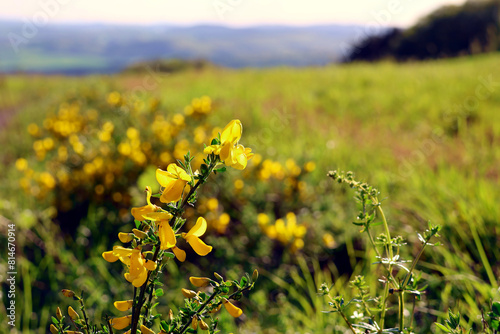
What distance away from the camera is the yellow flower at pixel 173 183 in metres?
0.69

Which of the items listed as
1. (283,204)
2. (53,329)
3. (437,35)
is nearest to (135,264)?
(53,329)

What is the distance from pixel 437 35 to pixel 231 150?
845 inches

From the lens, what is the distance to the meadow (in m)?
2.06

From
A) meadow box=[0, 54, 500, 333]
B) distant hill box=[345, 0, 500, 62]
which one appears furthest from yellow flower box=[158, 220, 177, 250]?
distant hill box=[345, 0, 500, 62]

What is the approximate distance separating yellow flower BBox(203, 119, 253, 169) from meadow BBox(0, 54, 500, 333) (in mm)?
409

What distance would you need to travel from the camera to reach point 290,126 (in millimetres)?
4750

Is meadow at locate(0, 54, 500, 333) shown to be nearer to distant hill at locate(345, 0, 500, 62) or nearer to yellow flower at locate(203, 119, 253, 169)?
yellow flower at locate(203, 119, 253, 169)

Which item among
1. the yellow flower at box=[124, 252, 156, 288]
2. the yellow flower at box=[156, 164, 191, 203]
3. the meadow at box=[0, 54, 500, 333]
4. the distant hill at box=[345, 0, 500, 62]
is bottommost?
the meadow at box=[0, 54, 500, 333]

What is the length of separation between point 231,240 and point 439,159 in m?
1.94

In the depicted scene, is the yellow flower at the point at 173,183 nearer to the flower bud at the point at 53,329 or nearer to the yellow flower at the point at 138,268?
the yellow flower at the point at 138,268

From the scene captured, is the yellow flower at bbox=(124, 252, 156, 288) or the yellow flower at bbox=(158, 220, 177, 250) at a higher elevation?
the yellow flower at bbox=(158, 220, 177, 250)

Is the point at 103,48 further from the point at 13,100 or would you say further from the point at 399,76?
the point at 399,76

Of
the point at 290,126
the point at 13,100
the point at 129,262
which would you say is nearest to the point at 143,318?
the point at 129,262

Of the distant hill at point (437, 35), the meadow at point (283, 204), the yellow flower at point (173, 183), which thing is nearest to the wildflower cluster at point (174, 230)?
the yellow flower at point (173, 183)
